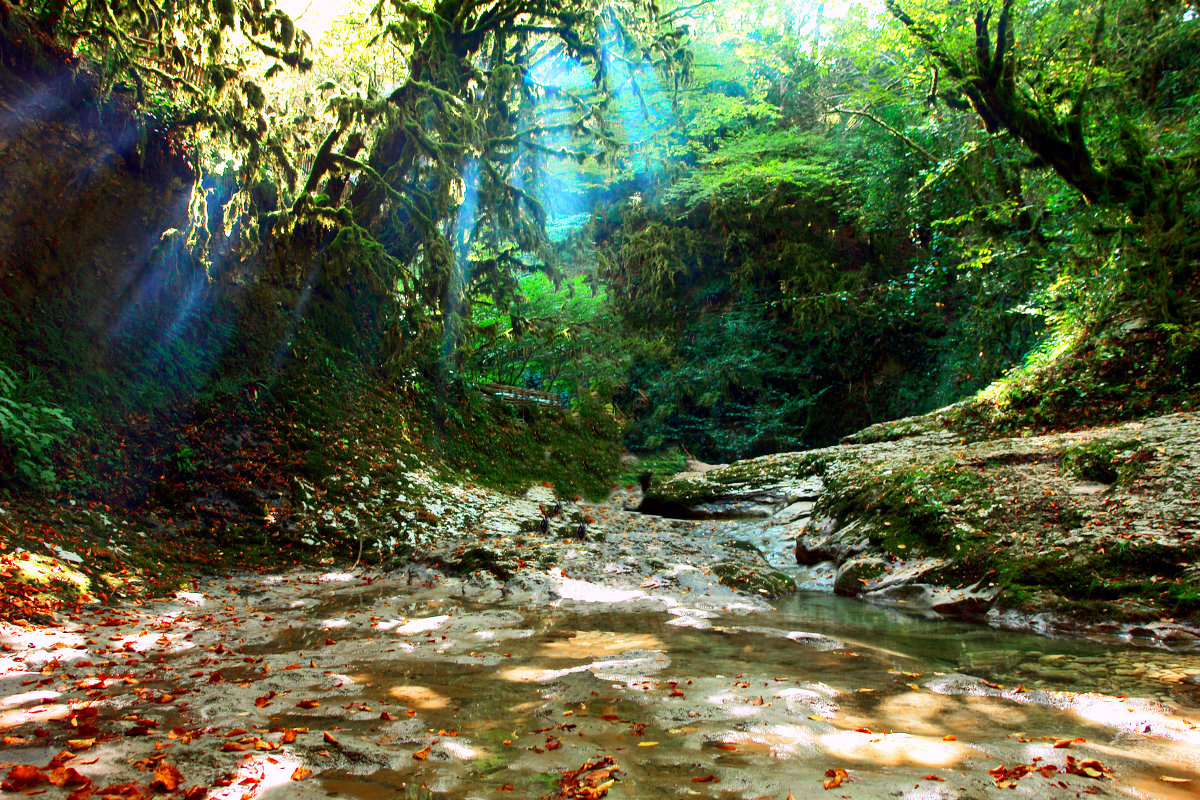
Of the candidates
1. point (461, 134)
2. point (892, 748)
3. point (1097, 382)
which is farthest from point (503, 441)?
point (892, 748)

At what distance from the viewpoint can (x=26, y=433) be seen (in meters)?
5.13

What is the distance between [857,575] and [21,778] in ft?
18.3

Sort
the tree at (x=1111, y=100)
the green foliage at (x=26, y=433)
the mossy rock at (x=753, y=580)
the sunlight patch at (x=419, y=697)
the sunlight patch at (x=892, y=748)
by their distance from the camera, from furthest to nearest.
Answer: the tree at (x=1111, y=100) < the mossy rock at (x=753, y=580) < the green foliage at (x=26, y=433) < the sunlight patch at (x=419, y=697) < the sunlight patch at (x=892, y=748)

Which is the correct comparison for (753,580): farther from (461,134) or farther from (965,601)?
(461,134)

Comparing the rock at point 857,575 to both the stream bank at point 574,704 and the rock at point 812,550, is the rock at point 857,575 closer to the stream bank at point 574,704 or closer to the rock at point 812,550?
the rock at point 812,550

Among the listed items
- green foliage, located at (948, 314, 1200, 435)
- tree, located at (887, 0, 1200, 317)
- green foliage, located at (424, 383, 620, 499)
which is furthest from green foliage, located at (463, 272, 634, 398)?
tree, located at (887, 0, 1200, 317)

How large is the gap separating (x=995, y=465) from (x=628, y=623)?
4491mm

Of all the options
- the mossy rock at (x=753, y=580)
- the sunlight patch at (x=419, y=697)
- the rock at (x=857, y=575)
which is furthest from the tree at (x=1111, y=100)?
the sunlight patch at (x=419, y=697)

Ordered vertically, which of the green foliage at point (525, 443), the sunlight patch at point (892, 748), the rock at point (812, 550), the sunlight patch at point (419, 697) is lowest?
the sunlight patch at point (419, 697)

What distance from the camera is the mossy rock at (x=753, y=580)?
5.32m

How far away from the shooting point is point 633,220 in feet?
67.6

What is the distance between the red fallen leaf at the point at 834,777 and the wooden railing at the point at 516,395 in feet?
39.0

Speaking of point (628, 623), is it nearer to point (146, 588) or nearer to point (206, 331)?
point (146, 588)

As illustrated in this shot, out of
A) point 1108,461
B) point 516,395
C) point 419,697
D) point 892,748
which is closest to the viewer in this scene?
point 892,748
